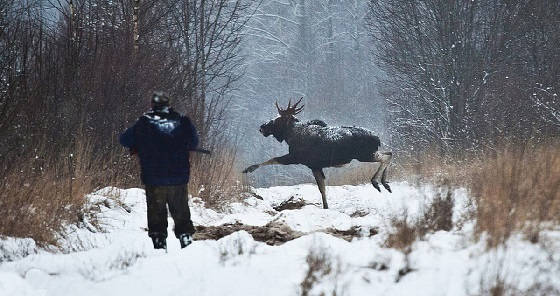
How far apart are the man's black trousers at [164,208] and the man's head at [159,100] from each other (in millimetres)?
771

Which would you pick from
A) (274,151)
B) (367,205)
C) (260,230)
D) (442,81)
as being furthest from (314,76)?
(260,230)

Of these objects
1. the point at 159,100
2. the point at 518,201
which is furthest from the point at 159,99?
the point at 518,201

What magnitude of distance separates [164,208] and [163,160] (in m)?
0.49

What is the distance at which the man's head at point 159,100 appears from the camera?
232 inches

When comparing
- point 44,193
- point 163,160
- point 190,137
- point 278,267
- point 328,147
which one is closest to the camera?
point 278,267

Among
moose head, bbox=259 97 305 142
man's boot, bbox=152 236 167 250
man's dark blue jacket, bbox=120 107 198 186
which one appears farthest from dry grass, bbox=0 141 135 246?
moose head, bbox=259 97 305 142

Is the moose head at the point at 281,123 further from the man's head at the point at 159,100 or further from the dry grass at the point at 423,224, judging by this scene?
the dry grass at the point at 423,224

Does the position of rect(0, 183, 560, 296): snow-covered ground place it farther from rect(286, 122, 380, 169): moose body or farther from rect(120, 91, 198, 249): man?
rect(286, 122, 380, 169): moose body

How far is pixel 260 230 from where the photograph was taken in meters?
7.09

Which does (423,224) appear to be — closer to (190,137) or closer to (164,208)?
(190,137)

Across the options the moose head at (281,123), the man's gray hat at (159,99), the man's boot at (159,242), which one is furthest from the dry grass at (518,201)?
the moose head at (281,123)

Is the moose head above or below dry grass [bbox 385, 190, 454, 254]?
above

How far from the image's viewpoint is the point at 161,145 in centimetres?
588

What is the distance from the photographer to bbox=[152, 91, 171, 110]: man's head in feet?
19.4
